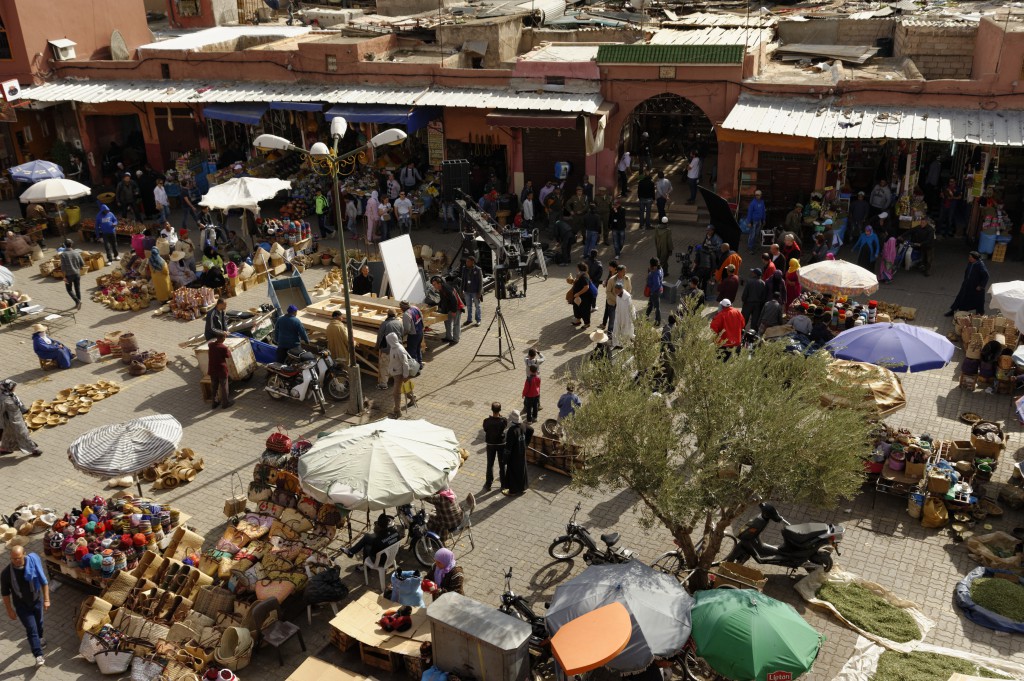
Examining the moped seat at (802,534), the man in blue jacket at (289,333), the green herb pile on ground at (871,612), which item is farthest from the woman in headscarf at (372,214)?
the green herb pile on ground at (871,612)

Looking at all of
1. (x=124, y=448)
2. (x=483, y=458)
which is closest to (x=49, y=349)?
(x=124, y=448)

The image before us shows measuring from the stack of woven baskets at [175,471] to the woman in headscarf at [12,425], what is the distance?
228 centimetres

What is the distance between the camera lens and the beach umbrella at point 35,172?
79.2ft

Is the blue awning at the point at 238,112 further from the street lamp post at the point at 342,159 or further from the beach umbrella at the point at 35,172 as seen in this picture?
the street lamp post at the point at 342,159

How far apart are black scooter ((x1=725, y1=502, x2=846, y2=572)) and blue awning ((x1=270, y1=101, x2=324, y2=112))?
18.7 meters

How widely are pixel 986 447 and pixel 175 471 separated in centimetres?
1224

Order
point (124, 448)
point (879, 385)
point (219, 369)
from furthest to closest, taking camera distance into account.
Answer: point (219, 369)
point (879, 385)
point (124, 448)

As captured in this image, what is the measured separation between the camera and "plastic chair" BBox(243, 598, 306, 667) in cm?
→ 1059

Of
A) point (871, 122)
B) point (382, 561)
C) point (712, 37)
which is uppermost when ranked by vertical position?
point (712, 37)

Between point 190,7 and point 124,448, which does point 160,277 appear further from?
point 190,7

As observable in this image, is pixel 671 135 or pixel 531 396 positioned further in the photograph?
pixel 671 135

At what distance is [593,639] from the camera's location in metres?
8.79

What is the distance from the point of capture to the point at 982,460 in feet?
43.3

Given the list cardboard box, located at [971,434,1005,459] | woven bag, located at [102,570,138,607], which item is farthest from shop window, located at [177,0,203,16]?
cardboard box, located at [971,434,1005,459]
